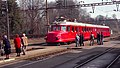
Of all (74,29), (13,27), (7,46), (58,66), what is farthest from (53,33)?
(13,27)

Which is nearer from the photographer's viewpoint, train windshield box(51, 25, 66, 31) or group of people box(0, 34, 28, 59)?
group of people box(0, 34, 28, 59)

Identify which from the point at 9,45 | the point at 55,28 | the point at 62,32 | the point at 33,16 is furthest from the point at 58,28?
the point at 33,16

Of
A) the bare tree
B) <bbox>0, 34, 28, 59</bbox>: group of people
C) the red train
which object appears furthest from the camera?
the bare tree

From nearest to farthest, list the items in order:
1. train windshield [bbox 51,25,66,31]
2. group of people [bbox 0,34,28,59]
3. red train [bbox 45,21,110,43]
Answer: group of people [bbox 0,34,28,59] → red train [bbox 45,21,110,43] → train windshield [bbox 51,25,66,31]

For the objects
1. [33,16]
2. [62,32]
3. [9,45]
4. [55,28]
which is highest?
[33,16]

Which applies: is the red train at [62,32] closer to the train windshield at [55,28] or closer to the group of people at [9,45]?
the train windshield at [55,28]

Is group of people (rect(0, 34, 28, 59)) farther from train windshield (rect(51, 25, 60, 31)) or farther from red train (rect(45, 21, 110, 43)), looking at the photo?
train windshield (rect(51, 25, 60, 31))

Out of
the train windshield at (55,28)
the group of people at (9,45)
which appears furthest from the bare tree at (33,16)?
the group of people at (9,45)

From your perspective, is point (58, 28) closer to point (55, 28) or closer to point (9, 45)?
point (55, 28)

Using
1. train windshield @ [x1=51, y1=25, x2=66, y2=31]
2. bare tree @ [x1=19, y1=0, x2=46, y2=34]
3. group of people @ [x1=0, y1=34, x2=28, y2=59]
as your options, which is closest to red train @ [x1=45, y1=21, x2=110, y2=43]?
train windshield @ [x1=51, y1=25, x2=66, y2=31]

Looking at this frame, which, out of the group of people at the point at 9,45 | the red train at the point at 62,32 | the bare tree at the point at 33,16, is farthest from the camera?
the bare tree at the point at 33,16

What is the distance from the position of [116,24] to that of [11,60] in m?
159

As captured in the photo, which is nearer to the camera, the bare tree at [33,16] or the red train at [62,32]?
the red train at [62,32]

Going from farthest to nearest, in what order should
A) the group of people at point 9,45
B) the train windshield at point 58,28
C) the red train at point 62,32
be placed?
the train windshield at point 58,28 < the red train at point 62,32 < the group of people at point 9,45
